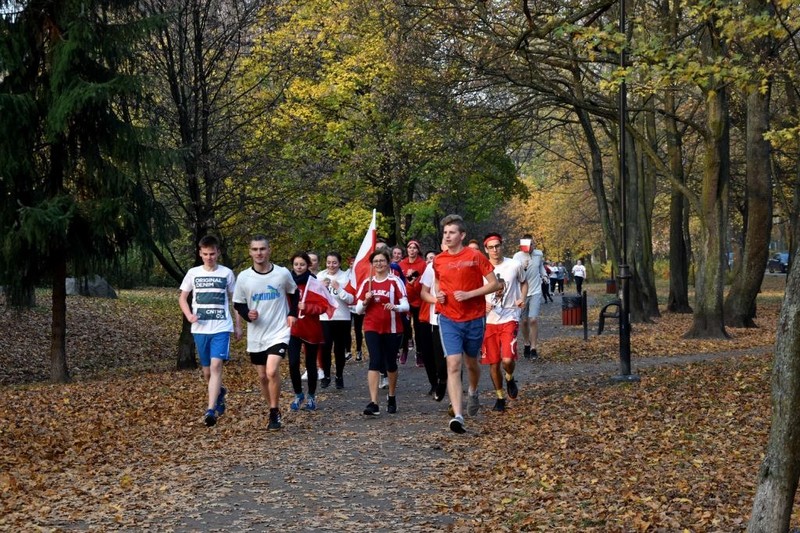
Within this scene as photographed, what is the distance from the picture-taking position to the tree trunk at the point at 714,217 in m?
21.9

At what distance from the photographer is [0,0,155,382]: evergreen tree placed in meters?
18.4

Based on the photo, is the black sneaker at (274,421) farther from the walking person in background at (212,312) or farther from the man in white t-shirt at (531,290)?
the man in white t-shirt at (531,290)

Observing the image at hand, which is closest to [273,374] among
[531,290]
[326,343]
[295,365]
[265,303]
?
[265,303]

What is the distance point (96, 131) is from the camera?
1948 cm

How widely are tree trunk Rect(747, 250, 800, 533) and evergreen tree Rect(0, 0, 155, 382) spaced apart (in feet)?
47.6

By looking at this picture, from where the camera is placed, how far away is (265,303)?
12.0m

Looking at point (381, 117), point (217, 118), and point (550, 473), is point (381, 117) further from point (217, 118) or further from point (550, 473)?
point (550, 473)

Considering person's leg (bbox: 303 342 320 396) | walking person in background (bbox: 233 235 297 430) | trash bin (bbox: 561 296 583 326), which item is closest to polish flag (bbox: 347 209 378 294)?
person's leg (bbox: 303 342 320 396)

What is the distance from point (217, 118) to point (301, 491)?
14355 mm

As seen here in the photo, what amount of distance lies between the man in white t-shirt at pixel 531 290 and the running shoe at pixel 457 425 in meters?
7.71

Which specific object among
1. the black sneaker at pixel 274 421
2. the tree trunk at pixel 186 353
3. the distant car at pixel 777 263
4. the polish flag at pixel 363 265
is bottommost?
the black sneaker at pixel 274 421

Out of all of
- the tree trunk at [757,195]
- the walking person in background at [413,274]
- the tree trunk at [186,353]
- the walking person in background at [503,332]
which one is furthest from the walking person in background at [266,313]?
the tree trunk at [757,195]

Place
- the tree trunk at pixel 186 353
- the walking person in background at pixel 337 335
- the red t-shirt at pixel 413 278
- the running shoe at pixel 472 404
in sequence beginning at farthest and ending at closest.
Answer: the tree trunk at pixel 186 353
the red t-shirt at pixel 413 278
the walking person in background at pixel 337 335
the running shoe at pixel 472 404

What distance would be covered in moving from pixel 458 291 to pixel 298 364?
318cm
